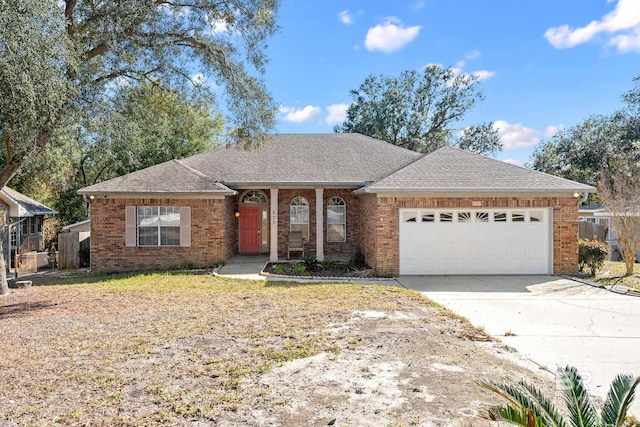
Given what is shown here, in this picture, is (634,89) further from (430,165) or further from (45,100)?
(45,100)

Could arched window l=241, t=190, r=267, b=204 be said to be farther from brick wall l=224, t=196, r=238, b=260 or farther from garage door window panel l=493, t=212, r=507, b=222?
garage door window panel l=493, t=212, r=507, b=222

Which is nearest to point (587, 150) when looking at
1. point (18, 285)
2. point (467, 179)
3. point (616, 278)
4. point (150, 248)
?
point (616, 278)

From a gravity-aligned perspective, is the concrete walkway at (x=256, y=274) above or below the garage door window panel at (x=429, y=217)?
below

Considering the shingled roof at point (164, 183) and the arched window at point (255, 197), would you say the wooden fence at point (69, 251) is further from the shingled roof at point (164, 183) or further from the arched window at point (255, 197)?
the arched window at point (255, 197)

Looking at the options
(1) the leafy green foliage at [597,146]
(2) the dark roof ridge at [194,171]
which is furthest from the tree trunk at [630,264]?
(1) the leafy green foliage at [597,146]

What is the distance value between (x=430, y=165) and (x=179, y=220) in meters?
8.79

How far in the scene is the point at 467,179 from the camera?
1266cm

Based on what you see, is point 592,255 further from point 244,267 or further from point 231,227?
point 231,227

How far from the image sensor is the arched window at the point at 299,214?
16.5m

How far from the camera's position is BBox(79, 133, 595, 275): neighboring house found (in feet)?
40.8

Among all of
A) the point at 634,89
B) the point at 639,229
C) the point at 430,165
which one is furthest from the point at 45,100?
the point at 634,89

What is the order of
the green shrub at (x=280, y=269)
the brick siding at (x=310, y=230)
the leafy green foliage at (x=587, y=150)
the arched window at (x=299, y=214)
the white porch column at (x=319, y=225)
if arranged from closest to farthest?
the brick siding at (x=310, y=230) < the green shrub at (x=280, y=269) < the white porch column at (x=319, y=225) < the arched window at (x=299, y=214) < the leafy green foliage at (x=587, y=150)

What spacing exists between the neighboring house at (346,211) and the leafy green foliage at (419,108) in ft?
51.5

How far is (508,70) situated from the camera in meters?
21.8
